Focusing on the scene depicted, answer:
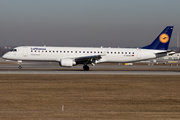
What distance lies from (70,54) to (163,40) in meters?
17.6

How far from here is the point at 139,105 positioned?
1722 centimetres

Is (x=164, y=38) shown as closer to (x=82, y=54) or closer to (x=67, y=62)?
(x=82, y=54)

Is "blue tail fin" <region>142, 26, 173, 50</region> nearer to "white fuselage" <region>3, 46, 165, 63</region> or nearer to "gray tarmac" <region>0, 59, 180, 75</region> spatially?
"white fuselage" <region>3, 46, 165, 63</region>

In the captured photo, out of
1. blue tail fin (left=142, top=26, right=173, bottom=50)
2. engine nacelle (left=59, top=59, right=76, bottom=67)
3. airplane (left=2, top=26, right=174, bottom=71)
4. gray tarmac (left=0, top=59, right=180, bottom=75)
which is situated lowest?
gray tarmac (left=0, top=59, right=180, bottom=75)

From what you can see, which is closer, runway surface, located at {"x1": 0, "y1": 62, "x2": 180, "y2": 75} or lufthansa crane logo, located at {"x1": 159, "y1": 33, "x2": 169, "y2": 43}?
runway surface, located at {"x1": 0, "y1": 62, "x2": 180, "y2": 75}

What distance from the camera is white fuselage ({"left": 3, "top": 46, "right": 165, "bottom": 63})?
149 ft

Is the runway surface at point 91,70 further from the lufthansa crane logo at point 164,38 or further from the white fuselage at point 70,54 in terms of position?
the lufthansa crane logo at point 164,38

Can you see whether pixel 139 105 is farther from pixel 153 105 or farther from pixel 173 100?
pixel 173 100

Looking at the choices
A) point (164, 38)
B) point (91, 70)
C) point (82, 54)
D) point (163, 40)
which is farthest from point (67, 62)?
point (164, 38)

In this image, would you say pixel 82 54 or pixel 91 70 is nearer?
pixel 82 54

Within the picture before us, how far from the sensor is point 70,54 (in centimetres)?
4606

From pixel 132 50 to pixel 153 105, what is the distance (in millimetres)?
31751

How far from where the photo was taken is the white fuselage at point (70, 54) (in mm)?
45344

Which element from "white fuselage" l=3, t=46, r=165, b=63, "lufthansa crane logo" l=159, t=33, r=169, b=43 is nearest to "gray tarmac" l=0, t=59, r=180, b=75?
"white fuselage" l=3, t=46, r=165, b=63
